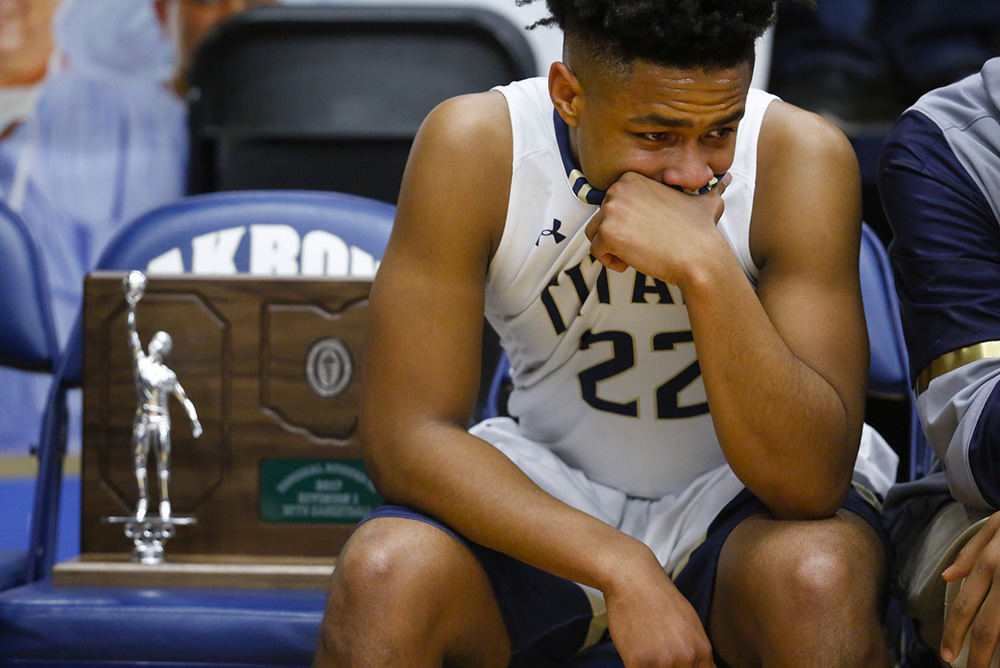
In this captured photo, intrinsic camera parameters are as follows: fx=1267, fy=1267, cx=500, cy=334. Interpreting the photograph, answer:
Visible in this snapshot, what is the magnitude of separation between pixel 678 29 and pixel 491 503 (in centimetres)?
55

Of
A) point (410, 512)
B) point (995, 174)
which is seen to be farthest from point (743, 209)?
point (410, 512)

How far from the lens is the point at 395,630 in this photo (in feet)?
4.21

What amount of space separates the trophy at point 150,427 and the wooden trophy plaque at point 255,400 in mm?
24

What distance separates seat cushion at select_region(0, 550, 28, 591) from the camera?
1.78 m

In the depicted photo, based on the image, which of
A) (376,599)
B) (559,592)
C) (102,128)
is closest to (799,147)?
(559,592)

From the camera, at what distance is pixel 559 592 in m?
1.47

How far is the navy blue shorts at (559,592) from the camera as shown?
1425mm

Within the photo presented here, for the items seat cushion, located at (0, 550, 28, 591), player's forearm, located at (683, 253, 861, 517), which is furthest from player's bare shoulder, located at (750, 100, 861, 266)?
seat cushion, located at (0, 550, 28, 591)

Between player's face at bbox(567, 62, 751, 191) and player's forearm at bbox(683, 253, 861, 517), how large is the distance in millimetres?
132

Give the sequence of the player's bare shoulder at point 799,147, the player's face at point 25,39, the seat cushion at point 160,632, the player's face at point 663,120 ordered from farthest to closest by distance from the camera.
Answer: the player's face at point 25,39, the seat cushion at point 160,632, the player's bare shoulder at point 799,147, the player's face at point 663,120

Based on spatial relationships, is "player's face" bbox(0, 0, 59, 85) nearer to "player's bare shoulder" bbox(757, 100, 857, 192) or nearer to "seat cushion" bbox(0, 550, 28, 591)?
"seat cushion" bbox(0, 550, 28, 591)

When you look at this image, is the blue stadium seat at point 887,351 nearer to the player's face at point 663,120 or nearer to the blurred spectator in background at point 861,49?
the player's face at point 663,120

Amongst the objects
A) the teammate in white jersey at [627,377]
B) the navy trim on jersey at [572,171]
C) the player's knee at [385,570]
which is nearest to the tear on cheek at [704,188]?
the teammate in white jersey at [627,377]

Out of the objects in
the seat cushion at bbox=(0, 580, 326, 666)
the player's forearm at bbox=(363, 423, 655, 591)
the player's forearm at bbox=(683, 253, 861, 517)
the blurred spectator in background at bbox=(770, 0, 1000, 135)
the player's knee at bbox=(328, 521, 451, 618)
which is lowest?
the seat cushion at bbox=(0, 580, 326, 666)
